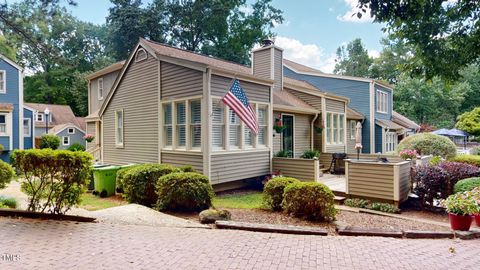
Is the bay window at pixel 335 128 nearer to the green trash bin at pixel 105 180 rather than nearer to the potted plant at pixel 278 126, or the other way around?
the potted plant at pixel 278 126

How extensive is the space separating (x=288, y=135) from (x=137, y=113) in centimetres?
663

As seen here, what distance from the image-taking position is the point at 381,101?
71.2 ft

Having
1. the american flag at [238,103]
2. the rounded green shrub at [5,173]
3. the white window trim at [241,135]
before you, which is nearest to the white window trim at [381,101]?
the white window trim at [241,135]

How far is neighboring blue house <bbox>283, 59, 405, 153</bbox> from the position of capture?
20141 millimetres

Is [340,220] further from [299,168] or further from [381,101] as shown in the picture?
[381,101]

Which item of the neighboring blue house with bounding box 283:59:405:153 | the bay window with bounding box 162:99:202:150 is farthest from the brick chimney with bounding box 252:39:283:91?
the neighboring blue house with bounding box 283:59:405:153

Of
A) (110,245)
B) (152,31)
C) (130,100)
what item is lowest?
(110,245)

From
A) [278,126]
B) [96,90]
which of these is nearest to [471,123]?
[278,126]

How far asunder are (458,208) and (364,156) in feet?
24.6

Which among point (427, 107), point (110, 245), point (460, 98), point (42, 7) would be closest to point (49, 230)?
point (110, 245)

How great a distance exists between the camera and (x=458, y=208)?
20.3 ft

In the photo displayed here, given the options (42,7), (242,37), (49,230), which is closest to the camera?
(49,230)

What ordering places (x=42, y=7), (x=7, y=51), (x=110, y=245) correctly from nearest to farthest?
(x=110, y=245) → (x=42, y=7) → (x=7, y=51)

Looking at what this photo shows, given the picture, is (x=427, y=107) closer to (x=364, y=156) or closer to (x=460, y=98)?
(x=460, y=98)
